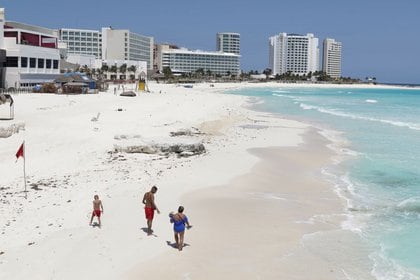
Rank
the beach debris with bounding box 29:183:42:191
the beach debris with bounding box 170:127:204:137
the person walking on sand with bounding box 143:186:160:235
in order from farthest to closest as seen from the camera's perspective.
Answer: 1. the beach debris with bounding box 170:127:204:137
2. the beach debris with bounding box 29:183:42:191
3. the person walking on sand with bounding box 143:186:160:235

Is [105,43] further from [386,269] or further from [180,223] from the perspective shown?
[386,269]

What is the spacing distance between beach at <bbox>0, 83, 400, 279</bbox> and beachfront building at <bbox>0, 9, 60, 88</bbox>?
34076mm

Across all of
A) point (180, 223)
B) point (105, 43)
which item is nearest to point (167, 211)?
point (180, 223)

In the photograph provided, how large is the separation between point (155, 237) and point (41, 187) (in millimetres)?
5308

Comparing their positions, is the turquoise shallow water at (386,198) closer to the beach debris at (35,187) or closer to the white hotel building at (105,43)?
the beach debris at (35,187)

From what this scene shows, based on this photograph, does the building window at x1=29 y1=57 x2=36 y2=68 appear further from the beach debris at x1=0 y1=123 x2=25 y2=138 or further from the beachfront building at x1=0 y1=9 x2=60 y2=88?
the beach debris at x1=0 y1=123 x2=25 y2=138

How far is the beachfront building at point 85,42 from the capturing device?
559 feet

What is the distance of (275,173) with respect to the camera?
1969cm

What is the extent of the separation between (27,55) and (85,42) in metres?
118

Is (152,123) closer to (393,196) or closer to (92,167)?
(92,167)

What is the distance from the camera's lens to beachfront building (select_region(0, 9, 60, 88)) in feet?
186

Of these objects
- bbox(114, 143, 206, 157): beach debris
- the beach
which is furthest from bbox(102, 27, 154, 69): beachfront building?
bbox(114, 143, 206, 157): beach debris

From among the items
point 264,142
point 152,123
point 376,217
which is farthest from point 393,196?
point 152,123

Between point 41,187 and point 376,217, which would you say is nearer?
point 376,217
